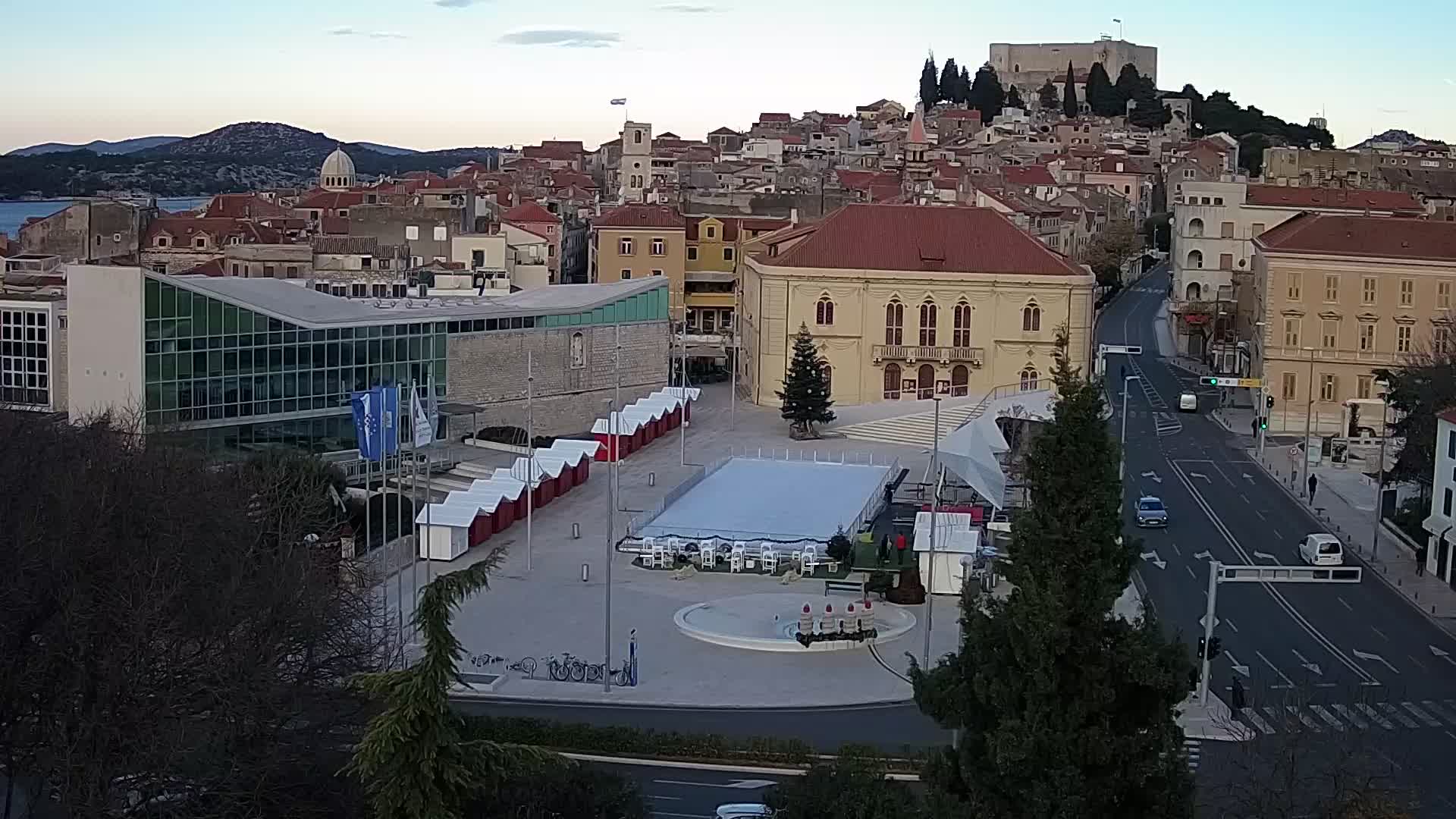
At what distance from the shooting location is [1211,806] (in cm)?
1809

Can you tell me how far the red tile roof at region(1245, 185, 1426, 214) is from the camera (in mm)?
64438

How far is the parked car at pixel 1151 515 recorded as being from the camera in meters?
36.2

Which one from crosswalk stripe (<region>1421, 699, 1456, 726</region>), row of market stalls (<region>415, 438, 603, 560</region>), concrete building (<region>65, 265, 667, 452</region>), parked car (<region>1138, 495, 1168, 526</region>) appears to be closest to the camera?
crosswalk stripe (<region>1421, 699, 1456, 726</region>)

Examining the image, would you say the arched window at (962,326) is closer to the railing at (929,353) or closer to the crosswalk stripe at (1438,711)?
the railing at (929,353)

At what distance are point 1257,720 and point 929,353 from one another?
97.0 ft

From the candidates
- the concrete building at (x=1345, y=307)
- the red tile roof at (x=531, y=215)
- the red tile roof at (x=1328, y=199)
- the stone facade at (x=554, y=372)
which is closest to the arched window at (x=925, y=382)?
the stone facade at (x=554, y=372)

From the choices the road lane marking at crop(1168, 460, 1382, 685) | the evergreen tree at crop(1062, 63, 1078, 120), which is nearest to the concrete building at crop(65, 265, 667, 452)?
the road lane marking at crop(1168, 460, 1382, 685)

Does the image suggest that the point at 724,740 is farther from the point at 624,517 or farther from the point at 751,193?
the point at 751,193

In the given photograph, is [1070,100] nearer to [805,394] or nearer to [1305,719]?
[805,394]

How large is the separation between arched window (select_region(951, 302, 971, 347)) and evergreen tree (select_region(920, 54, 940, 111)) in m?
117

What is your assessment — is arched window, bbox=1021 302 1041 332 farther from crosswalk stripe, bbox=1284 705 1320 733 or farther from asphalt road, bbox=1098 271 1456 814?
crosswalk stripe, bbox=1284 705 1320 733

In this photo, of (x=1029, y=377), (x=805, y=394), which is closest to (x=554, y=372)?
(x=805, y=394)

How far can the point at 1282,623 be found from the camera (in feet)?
93.2

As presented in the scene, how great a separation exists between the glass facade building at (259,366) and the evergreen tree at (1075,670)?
77.3 ft
